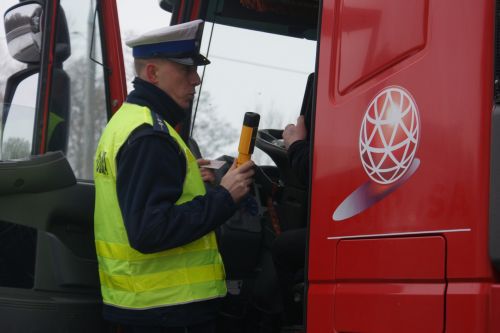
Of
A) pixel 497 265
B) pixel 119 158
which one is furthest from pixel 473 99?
pixel 119 158

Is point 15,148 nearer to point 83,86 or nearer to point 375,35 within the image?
point 83,86

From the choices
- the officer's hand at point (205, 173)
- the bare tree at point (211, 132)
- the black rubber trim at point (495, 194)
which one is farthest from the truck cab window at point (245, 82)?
the black rubber trim at point (495, 194)

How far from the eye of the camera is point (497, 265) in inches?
72.5

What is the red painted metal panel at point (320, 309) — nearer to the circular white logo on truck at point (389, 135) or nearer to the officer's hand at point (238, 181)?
the circular white logo on truck at point (389, 135)

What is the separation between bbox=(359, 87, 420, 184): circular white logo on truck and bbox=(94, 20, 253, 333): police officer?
0.62 metres

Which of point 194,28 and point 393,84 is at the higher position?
point 194,28

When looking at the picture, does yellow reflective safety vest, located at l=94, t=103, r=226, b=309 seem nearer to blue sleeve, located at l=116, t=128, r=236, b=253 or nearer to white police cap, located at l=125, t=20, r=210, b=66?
blue sleeve, located at l=116, t=128, r=236, b=253

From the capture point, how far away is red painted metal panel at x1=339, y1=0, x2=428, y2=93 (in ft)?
6.90

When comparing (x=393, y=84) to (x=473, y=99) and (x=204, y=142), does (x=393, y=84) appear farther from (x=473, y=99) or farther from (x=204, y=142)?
(x=204, y=142)

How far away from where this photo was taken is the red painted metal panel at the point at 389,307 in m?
1.96

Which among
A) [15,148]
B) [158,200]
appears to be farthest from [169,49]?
[15,148]

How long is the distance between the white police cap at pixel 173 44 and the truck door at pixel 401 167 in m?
0.59

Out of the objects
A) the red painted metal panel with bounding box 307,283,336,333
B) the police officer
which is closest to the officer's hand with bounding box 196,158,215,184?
the police officer

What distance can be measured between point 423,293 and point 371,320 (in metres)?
0.18
